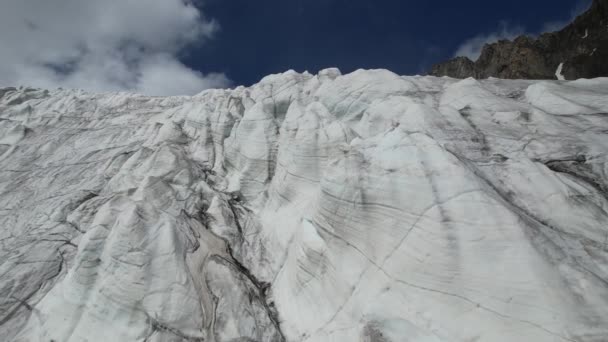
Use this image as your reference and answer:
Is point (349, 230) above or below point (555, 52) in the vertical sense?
below

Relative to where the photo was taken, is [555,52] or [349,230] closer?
[349,230]

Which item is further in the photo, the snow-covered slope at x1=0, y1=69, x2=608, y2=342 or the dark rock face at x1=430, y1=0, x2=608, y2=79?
the dark rock face at x1=430, y1=0, x2=608, y2=79

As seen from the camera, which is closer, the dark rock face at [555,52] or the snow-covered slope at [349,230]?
the snow-covered slope at [349,230]

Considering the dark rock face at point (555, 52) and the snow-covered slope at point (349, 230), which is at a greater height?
the dark rock face at point (555, 52)

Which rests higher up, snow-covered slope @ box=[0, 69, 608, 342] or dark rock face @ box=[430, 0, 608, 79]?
dark rock face @ box=[430, 0, 608, 79]
